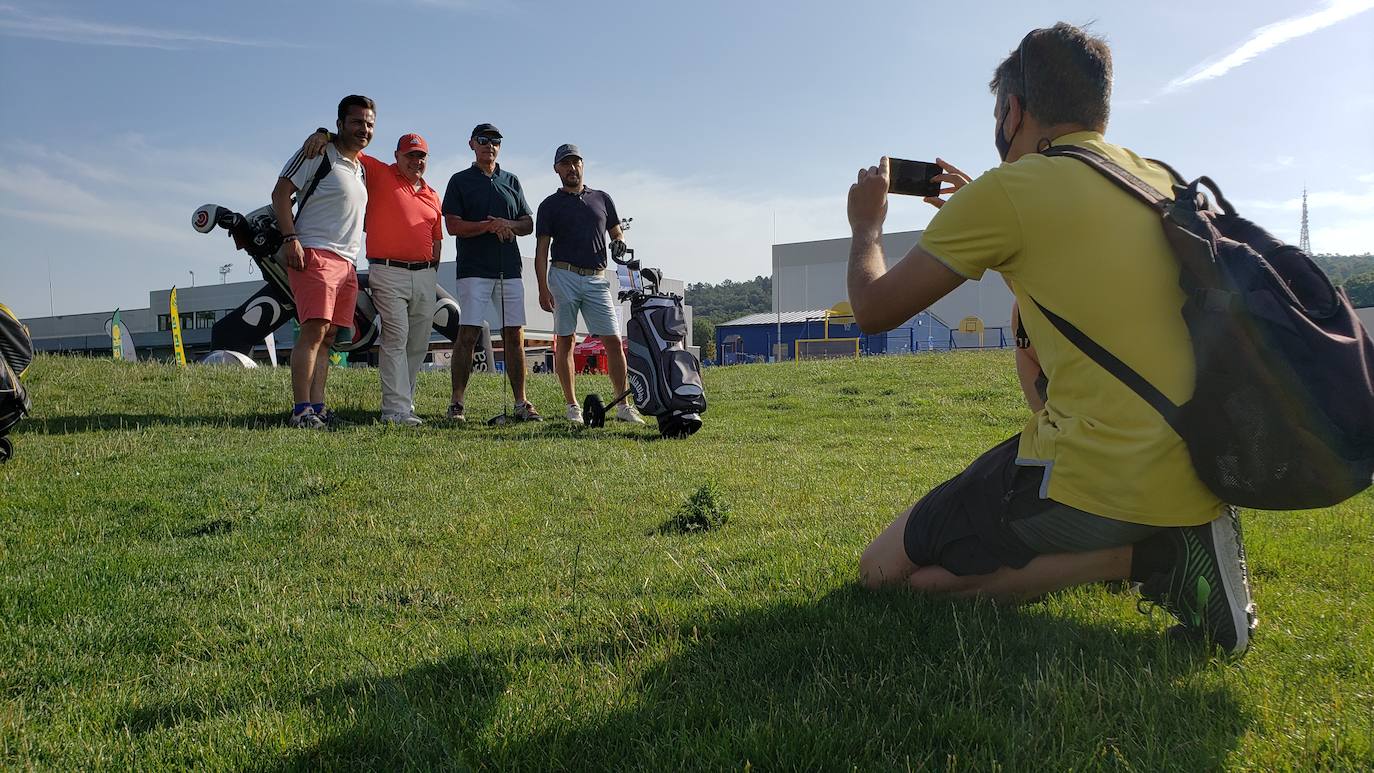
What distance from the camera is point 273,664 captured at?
244cm

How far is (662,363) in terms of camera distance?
6941mm

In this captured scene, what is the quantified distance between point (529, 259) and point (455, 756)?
58049mm

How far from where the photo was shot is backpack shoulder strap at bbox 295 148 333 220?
6754 millimetres

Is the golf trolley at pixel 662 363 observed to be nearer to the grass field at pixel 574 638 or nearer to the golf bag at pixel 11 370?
the grass field at pixel 574 638

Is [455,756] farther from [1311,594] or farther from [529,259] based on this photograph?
[529,259]

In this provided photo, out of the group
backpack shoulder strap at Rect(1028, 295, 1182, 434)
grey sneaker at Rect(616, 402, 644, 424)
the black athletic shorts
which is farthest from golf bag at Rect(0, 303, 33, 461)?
backpack shoulder strap at Rect(1028, 295, 1182, 434)

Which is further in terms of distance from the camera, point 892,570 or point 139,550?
point 139,550

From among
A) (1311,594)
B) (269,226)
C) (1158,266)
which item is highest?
(269,226)

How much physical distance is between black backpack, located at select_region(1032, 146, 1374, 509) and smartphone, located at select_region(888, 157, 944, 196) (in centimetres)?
94

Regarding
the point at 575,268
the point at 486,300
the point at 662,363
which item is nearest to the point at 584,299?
the point at 575,268

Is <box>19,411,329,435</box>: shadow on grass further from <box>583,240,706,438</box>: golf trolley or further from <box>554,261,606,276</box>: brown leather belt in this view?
<box>583,240,706,438</box>: golf trolley

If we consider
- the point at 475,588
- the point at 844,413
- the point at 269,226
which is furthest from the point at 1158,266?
the point at 844,413

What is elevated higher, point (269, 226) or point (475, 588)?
point (269, 226)

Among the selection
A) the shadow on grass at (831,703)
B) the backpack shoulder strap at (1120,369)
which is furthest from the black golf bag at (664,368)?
the backpack shoulder strap at (1120,369)
